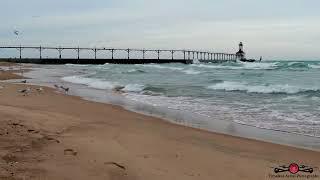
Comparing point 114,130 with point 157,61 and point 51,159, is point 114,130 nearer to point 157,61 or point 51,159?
point 51,159

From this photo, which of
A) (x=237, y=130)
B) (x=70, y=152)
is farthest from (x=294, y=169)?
(x=237, y=130)

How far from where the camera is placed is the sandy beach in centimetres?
518

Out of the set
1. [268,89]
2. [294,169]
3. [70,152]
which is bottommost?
[268,89]

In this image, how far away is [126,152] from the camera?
6.31 meters

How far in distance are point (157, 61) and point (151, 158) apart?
9313 cm

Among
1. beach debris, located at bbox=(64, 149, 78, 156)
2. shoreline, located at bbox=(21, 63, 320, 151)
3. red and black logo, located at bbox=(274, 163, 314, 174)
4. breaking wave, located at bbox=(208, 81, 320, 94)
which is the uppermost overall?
beach debris, located at bbox=(64, 149, 78, 156)

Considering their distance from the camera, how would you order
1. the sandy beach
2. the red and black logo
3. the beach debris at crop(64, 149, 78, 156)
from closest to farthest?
the sandy beach
the red and black logo
the beach debris at crop(64, 149, 78, 156)

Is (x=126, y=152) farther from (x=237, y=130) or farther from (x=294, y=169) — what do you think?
(x=237, y=130)

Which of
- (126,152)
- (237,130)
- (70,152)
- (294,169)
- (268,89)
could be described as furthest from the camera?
(268,89)

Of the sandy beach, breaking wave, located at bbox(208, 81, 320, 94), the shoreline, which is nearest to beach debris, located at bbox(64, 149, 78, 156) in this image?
the sandy beach

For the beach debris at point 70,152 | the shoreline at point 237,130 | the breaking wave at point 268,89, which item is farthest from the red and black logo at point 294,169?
the breaking wave at point 268,89

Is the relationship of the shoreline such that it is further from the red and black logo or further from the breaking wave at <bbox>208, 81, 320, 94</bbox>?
the breaking wave at <bbox>208, 81, 320, 94</bbox>

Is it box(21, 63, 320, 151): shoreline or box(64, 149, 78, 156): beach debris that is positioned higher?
box(64, 149, 78, 156): beach debris

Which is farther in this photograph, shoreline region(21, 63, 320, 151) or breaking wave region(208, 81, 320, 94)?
breaking wave region(208, 81, 320, 94)
